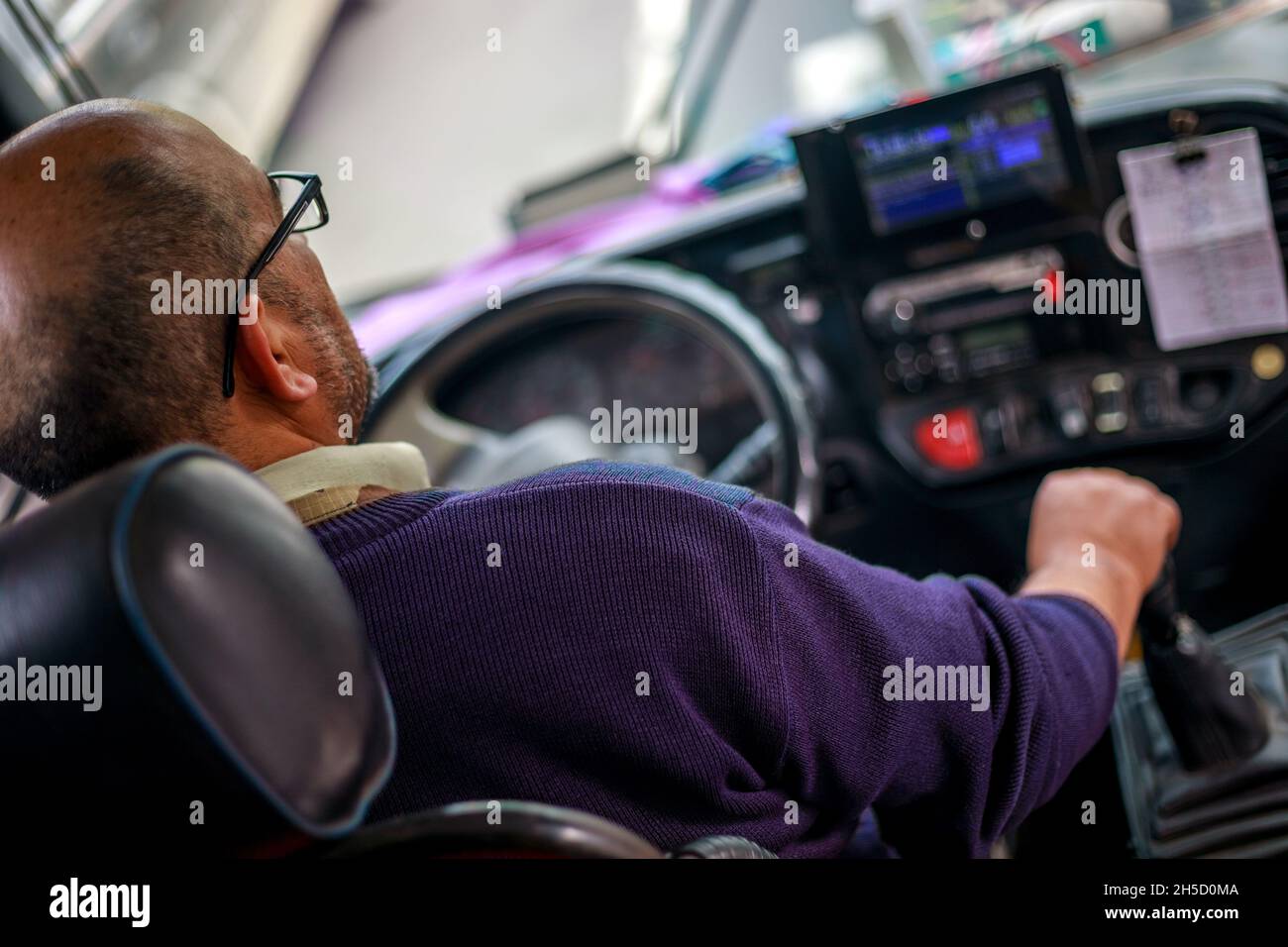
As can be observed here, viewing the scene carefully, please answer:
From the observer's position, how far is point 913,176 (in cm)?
146

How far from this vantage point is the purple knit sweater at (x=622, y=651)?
75 centimetres

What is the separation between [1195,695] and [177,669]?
1138 millimetres

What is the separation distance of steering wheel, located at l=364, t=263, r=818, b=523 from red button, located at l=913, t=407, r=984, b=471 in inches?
8.1

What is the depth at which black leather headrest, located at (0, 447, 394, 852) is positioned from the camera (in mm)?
448

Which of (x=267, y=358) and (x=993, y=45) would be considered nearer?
(x=267, y=358)

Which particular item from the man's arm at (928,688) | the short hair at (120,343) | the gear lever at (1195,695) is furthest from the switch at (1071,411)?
the short hair at (120,343)

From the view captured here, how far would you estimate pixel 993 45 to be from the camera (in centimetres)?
175

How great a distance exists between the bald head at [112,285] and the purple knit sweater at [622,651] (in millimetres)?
141

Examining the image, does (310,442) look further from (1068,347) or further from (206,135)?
(1068,347)
